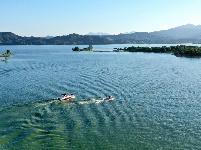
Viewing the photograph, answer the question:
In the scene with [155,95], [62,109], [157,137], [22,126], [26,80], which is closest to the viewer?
[157,137]

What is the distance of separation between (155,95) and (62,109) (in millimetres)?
21775

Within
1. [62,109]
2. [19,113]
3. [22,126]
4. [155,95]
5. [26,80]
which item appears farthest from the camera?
[26,80]

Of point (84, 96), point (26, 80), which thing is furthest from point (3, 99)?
point (26, 80)

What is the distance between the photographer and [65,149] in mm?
34000

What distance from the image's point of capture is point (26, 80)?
81188mm

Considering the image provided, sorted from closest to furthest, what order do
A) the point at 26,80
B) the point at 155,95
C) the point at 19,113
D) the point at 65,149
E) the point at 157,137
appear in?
the point at 65,149
the point at 157,137
the point at 19,113
the point at 155,95
the point at 26,80

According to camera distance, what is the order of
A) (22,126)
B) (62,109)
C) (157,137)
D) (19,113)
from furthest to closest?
(62,109), (19,113), (22,126), (157,137)

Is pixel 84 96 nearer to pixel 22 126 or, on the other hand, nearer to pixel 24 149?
pixel 22 126

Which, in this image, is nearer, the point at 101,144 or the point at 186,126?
the point at 101,144

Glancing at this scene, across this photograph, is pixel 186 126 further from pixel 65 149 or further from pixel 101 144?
pixel 65 149

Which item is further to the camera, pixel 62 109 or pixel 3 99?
pixel 3 99

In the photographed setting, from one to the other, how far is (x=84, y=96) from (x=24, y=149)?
26738mm

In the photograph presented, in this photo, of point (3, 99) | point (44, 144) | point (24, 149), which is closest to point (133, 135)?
point (44, 144)

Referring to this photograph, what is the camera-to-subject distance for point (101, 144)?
3566cm
